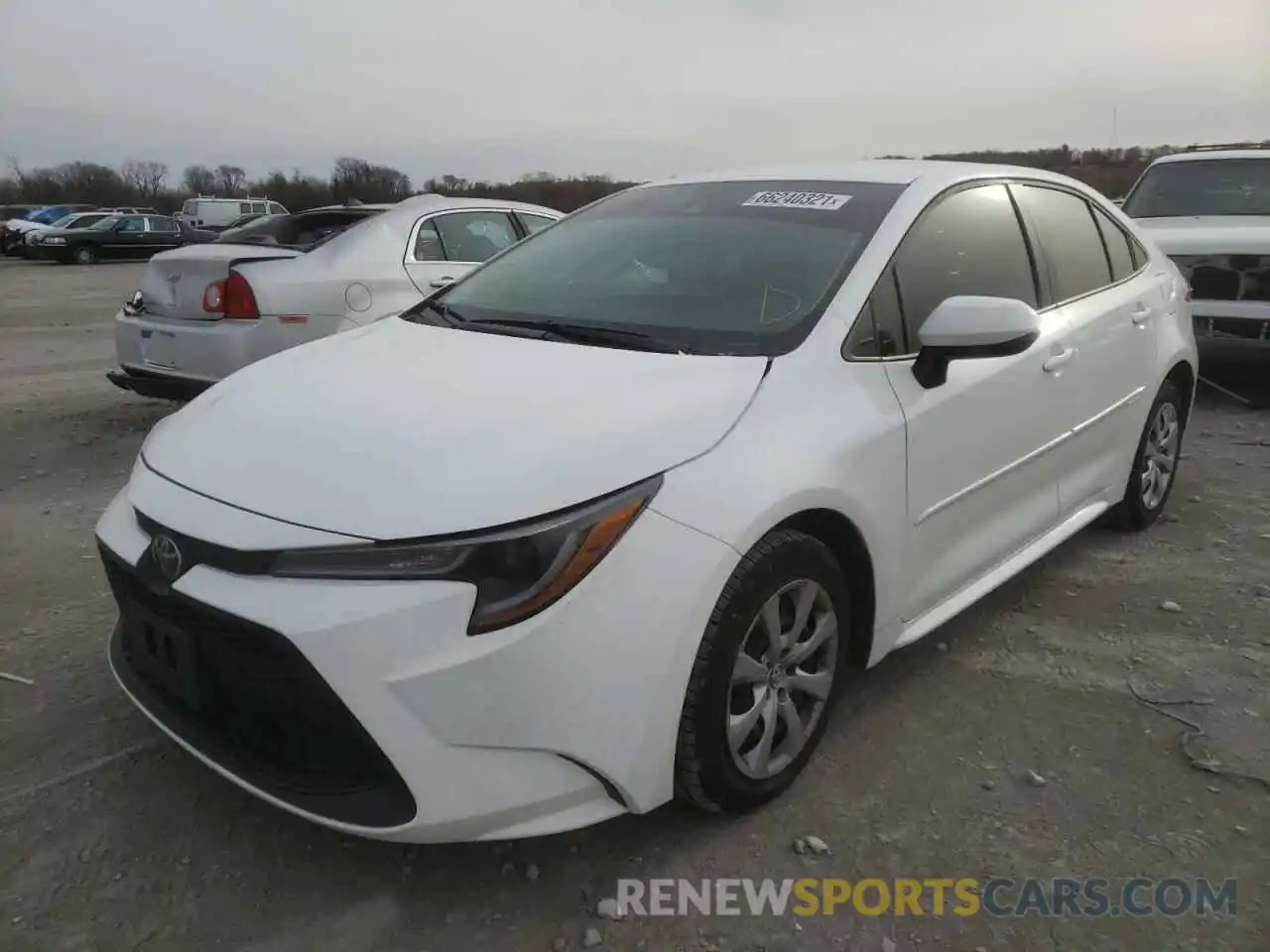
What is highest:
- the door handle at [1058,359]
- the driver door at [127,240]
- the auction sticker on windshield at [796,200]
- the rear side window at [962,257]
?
the auction sticker on windshield at [796,200]

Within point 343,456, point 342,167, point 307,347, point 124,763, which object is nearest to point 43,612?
point 124,763

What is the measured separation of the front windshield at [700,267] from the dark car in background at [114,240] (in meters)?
24.6

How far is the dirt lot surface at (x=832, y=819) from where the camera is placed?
83.8 inches

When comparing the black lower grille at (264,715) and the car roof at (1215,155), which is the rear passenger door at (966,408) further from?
the car roof at (1215,155)

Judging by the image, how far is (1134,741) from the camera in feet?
9.29

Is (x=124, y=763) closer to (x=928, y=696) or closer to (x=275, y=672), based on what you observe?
(x=275, y=672)

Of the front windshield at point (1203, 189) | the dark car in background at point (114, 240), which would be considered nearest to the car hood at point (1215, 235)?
the front windshield at point (1203, 189)

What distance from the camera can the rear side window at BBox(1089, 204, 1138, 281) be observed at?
4008mm

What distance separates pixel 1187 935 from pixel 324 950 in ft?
5.87

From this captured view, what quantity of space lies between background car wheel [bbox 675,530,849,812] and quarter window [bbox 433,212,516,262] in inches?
179

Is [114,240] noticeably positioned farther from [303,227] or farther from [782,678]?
[782,678]

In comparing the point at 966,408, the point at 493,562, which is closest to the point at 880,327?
the point at 966,408

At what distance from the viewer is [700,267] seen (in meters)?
3.00

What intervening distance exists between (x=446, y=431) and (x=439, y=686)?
1.92 feet
